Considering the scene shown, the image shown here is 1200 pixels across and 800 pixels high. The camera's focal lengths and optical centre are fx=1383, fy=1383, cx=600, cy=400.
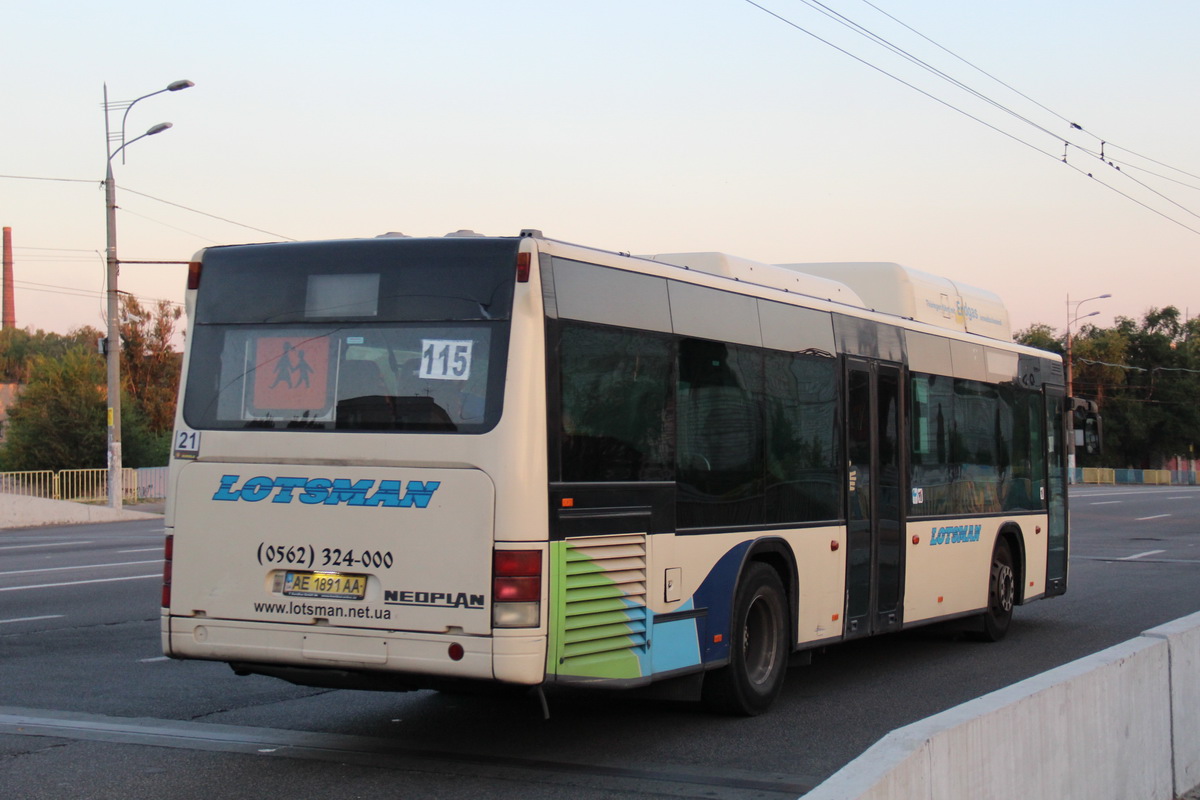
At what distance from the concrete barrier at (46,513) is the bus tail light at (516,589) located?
2883cm

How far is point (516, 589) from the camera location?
6.73 m

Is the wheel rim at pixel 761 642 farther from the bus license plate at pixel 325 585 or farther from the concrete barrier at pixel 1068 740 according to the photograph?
the bus license plate at pixel 325 585

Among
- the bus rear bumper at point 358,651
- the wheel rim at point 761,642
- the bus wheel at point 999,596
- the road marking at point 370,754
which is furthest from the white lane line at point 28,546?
the wheel rim at point 761,642

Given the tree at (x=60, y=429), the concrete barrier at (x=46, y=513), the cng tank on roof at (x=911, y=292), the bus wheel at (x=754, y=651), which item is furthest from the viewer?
the tree at (x=60, y=429)

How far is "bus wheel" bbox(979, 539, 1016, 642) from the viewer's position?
12883mm

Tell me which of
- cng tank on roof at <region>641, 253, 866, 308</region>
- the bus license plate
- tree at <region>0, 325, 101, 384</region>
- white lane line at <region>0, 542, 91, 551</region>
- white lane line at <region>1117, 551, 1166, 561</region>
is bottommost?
white lane line at <region>1117, 551, 1166, 561</region>

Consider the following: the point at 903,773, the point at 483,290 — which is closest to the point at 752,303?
the point at 483,290

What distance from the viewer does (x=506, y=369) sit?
6914 millimetres

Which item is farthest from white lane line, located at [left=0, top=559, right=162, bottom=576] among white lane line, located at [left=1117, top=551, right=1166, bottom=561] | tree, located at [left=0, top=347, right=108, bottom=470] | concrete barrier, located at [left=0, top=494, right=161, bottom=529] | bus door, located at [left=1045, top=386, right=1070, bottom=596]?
tree, located at [left=0, top=347, right=108, bottom=470]

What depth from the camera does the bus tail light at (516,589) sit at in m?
6.71

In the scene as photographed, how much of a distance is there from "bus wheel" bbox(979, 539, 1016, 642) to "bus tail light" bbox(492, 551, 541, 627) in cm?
728

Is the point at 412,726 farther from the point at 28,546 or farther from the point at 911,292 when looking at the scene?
the point at 28,546

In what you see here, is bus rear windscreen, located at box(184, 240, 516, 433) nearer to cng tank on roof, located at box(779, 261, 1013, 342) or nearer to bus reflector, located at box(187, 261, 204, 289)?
bus reflector, located at box(187, 261, 204, 289)

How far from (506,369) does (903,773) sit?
3.33 meters
